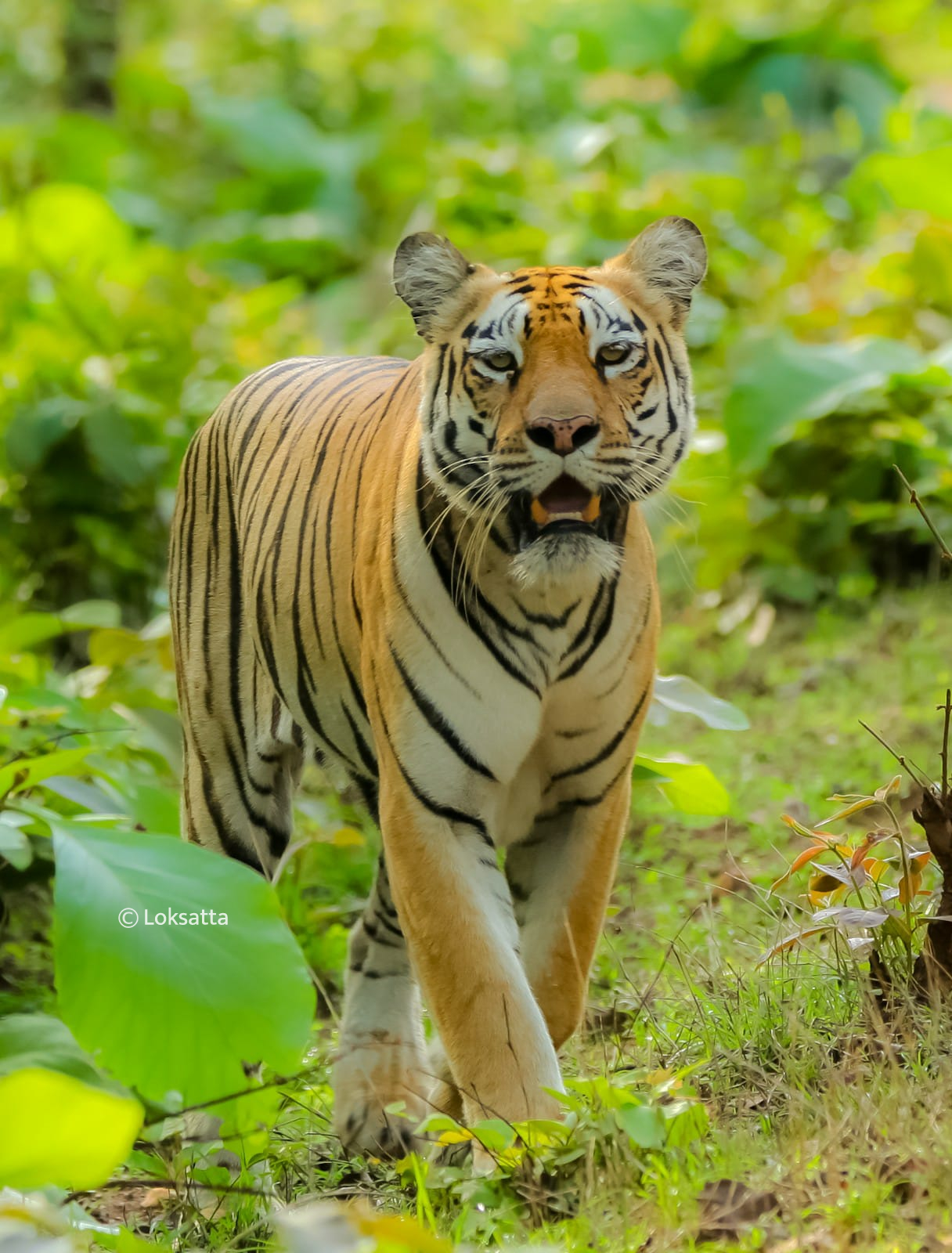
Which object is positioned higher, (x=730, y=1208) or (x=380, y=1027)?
(x=730, y=1208)

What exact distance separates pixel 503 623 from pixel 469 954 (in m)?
0.55

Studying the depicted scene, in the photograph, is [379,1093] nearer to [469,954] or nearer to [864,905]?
[469,954]

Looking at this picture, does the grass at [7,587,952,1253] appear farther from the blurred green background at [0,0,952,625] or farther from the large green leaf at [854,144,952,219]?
the large green leaf at [854,144,952,219]

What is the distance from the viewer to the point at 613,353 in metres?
2.61

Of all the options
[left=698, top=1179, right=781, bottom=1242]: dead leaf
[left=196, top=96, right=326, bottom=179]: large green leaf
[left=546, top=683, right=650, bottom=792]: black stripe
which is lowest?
[left=698, top=1179, right=781, bottom=1242]: dead leaf

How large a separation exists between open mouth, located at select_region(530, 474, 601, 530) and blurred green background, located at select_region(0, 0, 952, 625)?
0.72 feet

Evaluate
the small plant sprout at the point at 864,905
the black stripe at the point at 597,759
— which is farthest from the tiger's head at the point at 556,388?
the small plant sprout at the point at 864,905

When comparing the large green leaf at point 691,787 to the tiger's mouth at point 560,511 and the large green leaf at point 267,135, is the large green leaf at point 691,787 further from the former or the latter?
the large green leaf at point 267,135

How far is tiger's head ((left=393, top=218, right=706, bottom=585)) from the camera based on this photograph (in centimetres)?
251

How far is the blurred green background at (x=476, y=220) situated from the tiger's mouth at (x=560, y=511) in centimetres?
22

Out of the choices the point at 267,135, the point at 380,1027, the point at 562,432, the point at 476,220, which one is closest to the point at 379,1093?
the point at 380,1027

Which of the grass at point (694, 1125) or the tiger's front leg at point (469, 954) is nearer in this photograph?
the grass at point (694, 1125)

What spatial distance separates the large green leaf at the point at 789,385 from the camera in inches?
232

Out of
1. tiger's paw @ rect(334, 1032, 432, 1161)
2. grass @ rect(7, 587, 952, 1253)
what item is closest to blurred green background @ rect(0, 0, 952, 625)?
grass @ rect(7, 587, 952, 1253)
